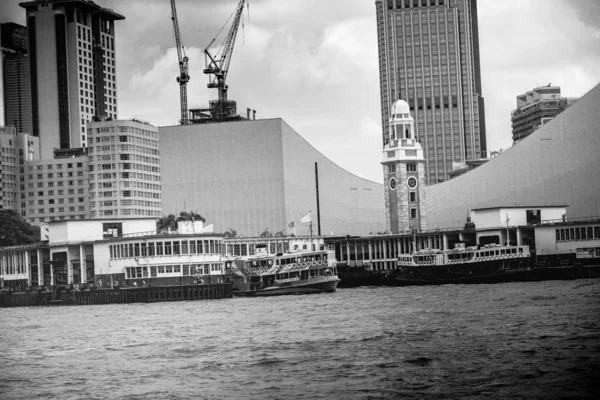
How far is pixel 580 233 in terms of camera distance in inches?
4783

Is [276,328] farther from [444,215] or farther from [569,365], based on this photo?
[444,215]

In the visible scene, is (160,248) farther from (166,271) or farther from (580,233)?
(580,233)

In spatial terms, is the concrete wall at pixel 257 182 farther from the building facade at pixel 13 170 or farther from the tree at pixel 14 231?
the building facade at pixel 13 170

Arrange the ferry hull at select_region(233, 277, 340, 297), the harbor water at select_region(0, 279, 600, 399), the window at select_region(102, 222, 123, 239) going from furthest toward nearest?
1. the window at select_region(102, 222, 123, 239)
2. the ferry hull at select_region(233, 277, 340, 297)
3. the harbor water at select_region(0, 279, 600, 399)

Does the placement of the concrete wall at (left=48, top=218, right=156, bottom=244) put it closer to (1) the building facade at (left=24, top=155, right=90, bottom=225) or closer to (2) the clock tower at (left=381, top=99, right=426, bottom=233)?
(2) the clock tower at (left=381, top=99, right=426, bottom=233)

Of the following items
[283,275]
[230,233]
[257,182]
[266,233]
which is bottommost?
[283,275]

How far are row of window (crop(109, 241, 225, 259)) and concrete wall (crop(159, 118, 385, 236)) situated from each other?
181 ft

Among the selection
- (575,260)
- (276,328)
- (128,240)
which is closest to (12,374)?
(276,328)

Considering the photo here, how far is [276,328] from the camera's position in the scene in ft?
216

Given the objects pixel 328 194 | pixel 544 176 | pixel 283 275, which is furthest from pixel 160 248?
pixel 328 194

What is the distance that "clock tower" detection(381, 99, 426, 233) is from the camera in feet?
503

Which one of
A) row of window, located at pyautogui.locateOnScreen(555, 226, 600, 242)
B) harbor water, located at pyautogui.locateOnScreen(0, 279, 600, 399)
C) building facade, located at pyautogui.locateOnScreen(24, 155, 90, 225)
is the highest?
building facade, located at pyautogui.locateOnScreen(24, 155, 90, 225)

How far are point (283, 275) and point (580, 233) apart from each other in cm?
3107

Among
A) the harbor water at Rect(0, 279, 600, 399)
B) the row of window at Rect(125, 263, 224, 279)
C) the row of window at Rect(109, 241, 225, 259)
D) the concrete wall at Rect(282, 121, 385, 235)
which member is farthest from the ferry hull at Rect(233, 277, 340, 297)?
the concrete wall at Rect(282, 121, 385, 235)
